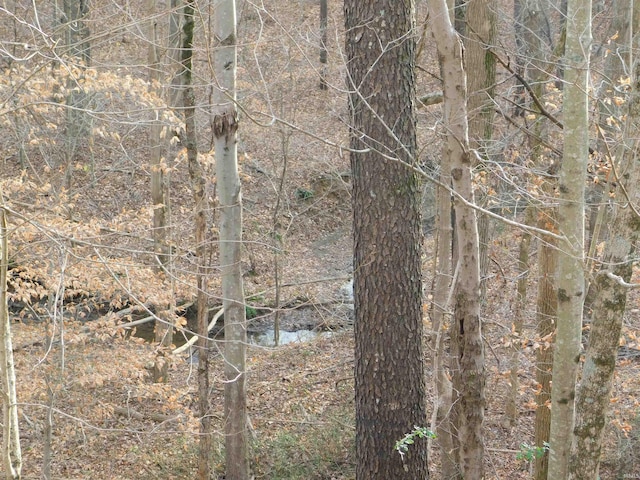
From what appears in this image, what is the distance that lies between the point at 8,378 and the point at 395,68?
4.32 metres

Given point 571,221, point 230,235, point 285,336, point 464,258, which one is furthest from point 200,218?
point 285,336

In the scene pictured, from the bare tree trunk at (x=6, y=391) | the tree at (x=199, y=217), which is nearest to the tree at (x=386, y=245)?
the bare tree trunk at (x=6, y=391)

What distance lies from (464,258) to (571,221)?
90 cm

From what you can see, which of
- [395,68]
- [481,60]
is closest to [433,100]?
[481,60]

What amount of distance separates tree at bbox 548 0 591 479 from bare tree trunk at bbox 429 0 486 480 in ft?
2.10

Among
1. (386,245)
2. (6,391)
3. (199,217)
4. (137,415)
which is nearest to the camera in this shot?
(386,245)

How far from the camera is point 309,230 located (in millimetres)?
21250

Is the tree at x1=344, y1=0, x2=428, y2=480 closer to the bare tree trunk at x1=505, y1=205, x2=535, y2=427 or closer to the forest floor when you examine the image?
the forest floor

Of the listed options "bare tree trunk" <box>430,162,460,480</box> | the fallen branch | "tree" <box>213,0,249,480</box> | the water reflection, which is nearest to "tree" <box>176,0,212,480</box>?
"tree" <box>213,0,249,480</box>

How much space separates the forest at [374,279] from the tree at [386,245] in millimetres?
18

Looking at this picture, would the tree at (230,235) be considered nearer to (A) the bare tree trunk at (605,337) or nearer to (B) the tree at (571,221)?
(B) the tree at (571,221)

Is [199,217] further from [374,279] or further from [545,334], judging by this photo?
[545,334]

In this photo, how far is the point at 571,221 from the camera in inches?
178

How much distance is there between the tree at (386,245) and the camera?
200 inches
